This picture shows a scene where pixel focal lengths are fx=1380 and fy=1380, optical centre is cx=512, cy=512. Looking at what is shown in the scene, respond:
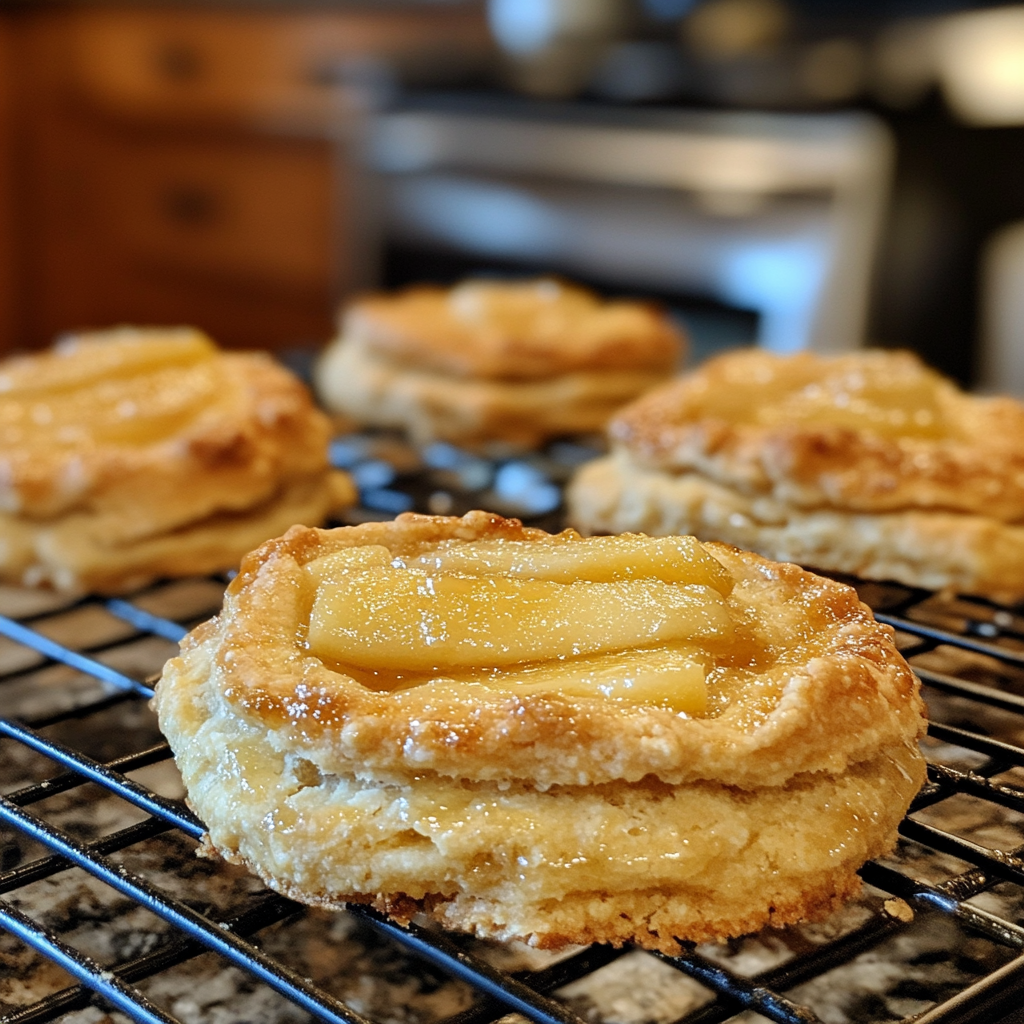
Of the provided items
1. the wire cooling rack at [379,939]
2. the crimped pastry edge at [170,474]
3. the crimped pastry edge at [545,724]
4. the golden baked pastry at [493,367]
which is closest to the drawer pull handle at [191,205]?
the golden baked pastry at [493,367]

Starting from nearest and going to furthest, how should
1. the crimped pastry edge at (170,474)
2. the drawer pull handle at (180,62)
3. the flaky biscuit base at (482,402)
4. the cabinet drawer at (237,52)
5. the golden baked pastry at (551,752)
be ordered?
the golden baked pastry at (551,752)
the crimped pastry edge at (170,474)
the flaky biscuit base at (482,402)
the cabinet drawer at (237,52)
the drawer pull handle at (180,62)

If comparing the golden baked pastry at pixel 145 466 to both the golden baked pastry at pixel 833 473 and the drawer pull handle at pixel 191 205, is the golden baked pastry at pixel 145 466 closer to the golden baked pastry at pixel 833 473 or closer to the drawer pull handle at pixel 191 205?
the golden baked pastry at pixel 833 473

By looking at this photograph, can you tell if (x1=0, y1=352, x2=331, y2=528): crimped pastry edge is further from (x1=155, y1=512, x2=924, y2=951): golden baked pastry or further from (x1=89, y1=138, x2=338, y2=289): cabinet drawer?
(x1=89, y1=138, x2=338, y2=289): cabinet drawer

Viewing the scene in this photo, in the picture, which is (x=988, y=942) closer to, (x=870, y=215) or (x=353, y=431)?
(x=353, y=431)

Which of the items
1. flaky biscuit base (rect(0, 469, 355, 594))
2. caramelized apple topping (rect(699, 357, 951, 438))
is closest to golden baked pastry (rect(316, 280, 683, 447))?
caramelized apple topping (rect(699, 357, 951, 438))

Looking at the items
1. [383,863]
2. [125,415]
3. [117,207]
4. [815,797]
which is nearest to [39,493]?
[125,415]
